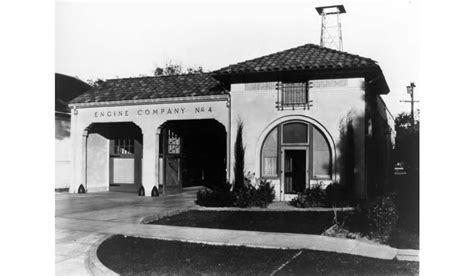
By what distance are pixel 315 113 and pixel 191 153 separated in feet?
27.6

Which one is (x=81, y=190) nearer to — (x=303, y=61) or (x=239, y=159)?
(x=239, y=159)

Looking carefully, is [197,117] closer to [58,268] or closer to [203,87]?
[203,87]

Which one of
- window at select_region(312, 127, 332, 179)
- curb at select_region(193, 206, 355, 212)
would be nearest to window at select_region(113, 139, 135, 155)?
curb at select_region(193, 206, 355, 212)

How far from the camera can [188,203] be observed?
16375 millimetres

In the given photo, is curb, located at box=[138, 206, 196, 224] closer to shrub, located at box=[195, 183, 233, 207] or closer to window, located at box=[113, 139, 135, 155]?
shrub, located at box=[195, 183, 233, 207]

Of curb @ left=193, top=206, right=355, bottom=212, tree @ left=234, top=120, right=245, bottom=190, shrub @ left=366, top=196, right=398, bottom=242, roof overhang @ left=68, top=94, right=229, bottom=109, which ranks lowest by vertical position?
curb @ left=193, top=206, right=355, bottom=212

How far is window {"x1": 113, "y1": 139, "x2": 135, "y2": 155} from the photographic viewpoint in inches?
885

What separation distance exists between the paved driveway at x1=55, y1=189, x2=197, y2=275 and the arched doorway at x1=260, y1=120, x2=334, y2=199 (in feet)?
11.2

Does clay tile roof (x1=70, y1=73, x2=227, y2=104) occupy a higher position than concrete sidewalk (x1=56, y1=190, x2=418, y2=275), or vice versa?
clay tile roof (x1=70, y1=73, x2=227, y2=104)

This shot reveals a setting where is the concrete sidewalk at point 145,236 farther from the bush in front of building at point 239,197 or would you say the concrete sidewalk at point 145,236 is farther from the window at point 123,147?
the window at point 123,147

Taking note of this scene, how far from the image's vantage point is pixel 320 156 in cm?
1598

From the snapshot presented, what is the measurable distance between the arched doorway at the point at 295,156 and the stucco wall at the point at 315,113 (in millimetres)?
239

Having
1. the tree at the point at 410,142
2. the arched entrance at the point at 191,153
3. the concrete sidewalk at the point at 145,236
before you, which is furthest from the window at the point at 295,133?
the arched entrance at the point at 191,153

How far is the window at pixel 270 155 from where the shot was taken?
16.6 m
